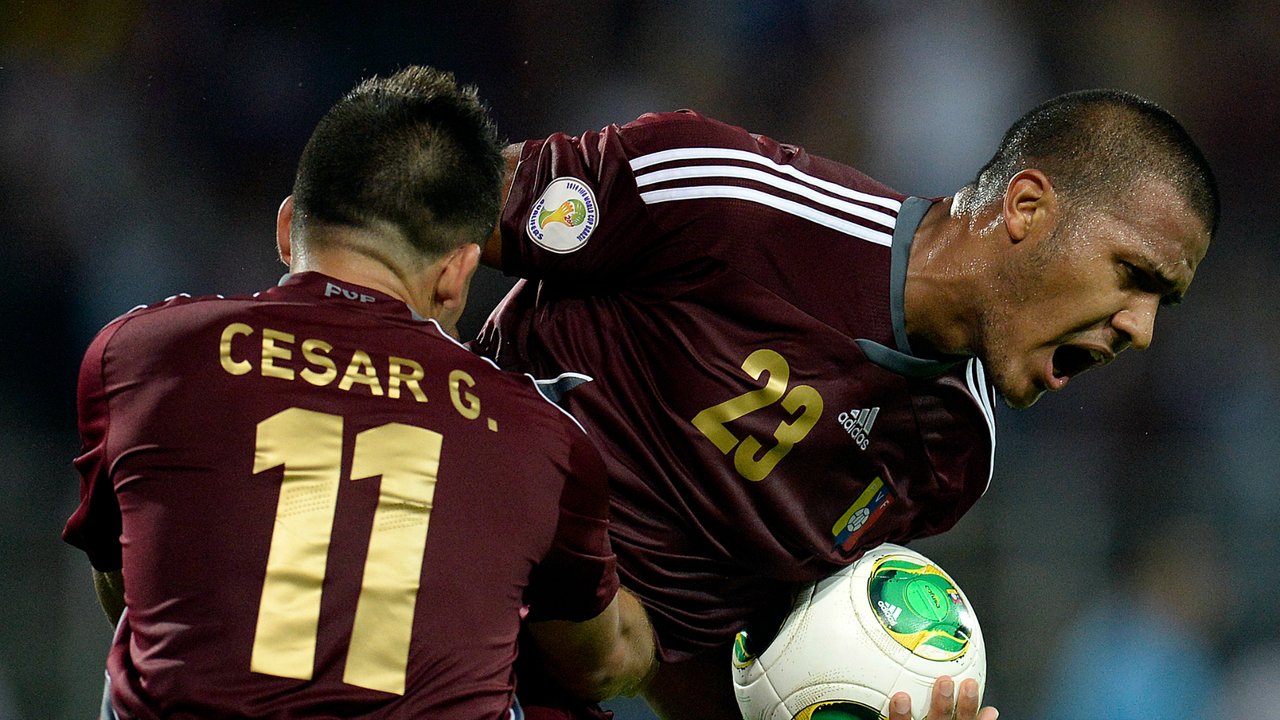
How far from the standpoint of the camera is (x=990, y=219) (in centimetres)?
267

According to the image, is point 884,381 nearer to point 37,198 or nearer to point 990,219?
point 990,219

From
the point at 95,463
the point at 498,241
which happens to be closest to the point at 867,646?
the point at 498,241

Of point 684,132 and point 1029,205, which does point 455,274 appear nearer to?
point 684,132

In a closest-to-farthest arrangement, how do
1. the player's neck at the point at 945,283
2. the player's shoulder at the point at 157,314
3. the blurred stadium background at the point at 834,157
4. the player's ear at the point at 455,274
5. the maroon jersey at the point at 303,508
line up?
the maroon jersey at the point at 303,508 → the player's shoulder at the point at 157,314 → the player's ear at the point at 455,274 → the player's neck at the point at 945,283 → the blurred stadium background at the point at 834,157

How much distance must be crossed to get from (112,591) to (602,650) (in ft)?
2.95

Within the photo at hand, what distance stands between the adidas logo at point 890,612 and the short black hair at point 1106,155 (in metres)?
0.88

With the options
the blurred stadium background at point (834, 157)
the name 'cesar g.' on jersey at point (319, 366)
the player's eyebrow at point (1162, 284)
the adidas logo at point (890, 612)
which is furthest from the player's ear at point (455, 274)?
the blurred stadium background at point (834, 157)

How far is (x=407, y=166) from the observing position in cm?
207

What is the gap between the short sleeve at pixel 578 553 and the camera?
2.07 metres

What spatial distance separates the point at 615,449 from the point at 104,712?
1.19m

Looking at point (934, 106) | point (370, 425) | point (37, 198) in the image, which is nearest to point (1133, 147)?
point (370, 425)

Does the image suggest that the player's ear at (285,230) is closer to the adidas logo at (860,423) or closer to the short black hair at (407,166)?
the short black hair at (407,166)

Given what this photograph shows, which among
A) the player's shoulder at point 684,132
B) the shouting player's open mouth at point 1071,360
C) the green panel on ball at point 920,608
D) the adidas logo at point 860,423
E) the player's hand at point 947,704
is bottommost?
the player's hand at point 947,704

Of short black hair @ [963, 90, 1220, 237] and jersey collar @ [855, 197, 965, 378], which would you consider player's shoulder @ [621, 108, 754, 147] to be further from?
short black hair @ [963, 90, 1220, 237]
